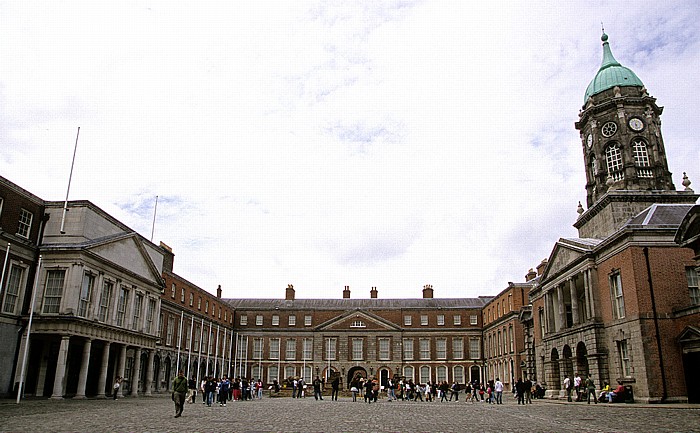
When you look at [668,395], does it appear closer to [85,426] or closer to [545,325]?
[545,325]

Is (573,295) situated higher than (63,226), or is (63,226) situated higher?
(63,226)

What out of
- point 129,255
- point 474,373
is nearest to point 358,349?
point 474,373

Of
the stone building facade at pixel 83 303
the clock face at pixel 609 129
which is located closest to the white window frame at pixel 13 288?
the stone building facade at pixel 83 303

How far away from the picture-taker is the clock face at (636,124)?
38.5 metres

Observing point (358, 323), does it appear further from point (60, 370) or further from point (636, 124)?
point (60, 370)

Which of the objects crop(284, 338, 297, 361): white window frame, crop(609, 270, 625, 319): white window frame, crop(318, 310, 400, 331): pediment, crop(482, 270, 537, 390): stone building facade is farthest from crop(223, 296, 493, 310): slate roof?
crop(609, 270, 625, 319): white window frame

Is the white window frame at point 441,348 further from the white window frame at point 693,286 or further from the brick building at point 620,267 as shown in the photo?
the white window frame at point 693,286

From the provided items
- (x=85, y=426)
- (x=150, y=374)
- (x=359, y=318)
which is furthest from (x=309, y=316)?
(x=85, y=426)

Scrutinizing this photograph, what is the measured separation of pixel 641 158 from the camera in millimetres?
37969

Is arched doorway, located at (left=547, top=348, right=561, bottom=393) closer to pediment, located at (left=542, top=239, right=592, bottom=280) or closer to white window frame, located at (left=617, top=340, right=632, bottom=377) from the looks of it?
pediment, located at (left=542, top=239, right=592, bottom=280)

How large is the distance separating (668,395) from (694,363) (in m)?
2.21

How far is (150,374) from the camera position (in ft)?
133

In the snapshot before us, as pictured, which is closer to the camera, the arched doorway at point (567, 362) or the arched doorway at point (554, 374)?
the arched doorway at point (567, 362)

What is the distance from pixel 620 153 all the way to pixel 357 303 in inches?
1830
